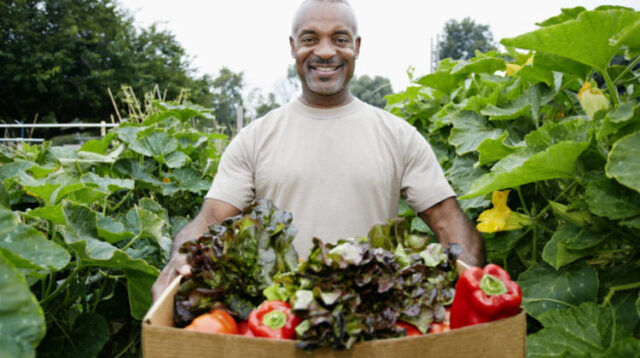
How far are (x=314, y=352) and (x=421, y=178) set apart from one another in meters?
1.26

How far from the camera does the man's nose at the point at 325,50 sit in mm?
2244

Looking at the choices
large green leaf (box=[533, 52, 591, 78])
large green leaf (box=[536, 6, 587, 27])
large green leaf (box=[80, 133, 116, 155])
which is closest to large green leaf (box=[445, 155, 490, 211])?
large green leaf (box=[533, 52, 591, 78])

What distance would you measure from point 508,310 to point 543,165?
1.63 ft

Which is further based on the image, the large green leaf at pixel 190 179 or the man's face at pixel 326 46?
the large green leaf at pixel 190 179

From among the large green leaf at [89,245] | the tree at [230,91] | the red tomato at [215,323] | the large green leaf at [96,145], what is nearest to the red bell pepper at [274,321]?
the red tomato at [215,323]

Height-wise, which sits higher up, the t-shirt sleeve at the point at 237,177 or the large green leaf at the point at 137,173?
the t-shirt sleeve at the point at 237,177

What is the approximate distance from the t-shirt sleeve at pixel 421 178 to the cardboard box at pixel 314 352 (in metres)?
1.08

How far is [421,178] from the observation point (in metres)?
2.15

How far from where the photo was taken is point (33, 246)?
45.2 inches

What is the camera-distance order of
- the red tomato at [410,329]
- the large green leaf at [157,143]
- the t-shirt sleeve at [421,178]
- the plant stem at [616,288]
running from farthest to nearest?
the large green leaf at [157,143]
the t-shirt sleeve at [421,178]
the plant stem at [616,288]
the red tomato at [410,329]

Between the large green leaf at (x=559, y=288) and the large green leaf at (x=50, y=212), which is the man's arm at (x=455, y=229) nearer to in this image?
the large green leaf at (x=559, y=288)

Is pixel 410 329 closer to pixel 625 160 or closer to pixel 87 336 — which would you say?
pixel 625 160

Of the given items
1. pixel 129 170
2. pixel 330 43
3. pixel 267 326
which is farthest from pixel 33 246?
pixel 129 170

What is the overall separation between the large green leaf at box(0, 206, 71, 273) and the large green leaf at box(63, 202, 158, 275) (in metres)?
0.29
